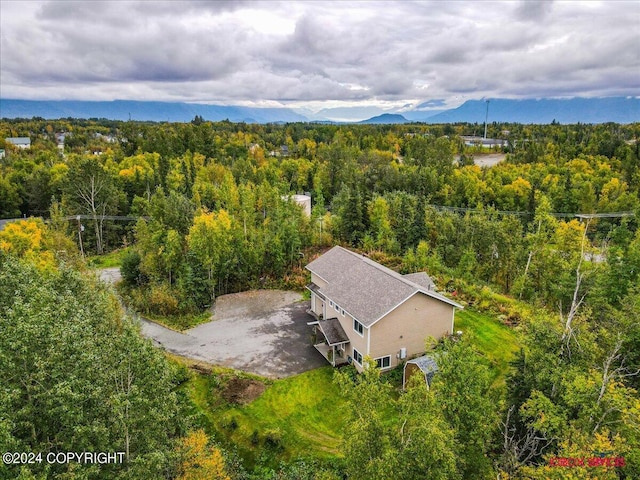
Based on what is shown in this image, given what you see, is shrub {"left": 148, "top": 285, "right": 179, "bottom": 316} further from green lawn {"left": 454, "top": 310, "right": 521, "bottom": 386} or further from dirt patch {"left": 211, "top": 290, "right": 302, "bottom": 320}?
green lawn {"left": 454, "top": 310, "right": 521, "bottom": 386}

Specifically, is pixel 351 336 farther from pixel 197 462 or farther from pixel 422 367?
pixel 197 462

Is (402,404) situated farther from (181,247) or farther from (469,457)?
(181,247)

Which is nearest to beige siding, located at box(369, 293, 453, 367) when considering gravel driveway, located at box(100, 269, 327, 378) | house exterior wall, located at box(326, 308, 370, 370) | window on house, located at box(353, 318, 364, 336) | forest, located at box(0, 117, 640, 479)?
house exterior wall, located at box(326, 308, 370, 370)

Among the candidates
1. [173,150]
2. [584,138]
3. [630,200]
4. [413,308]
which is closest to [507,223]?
[413,308]

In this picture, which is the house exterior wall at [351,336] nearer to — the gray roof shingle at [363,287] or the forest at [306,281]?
the gray roof shingle at [363,287]

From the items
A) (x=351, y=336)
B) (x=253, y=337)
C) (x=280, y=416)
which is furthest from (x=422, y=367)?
(x=253, y=337)
